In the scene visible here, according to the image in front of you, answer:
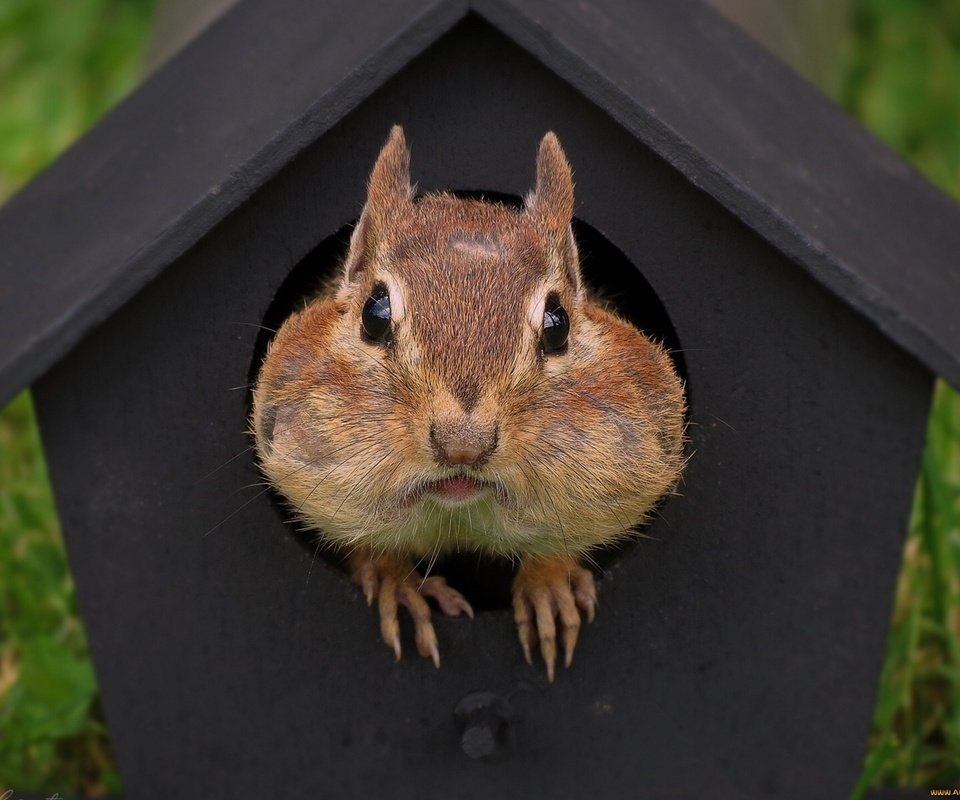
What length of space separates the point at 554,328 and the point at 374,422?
413mm

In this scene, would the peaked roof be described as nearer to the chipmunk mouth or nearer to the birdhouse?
the birdhouse

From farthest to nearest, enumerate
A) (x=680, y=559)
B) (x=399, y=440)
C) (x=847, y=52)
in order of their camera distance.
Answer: (x=847, y=52), (x=680, y=559), (x=399, y=440)

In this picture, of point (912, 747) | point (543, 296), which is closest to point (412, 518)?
point (543, 296)

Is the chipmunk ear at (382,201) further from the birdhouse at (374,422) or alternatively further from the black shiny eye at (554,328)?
the black shiny eye at (554,328)

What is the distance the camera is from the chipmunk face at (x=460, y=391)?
Answer: 2.74 metres

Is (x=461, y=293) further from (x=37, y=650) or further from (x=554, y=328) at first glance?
(x=37, y=650)

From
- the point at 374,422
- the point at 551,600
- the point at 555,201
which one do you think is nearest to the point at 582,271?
the point at 555,201

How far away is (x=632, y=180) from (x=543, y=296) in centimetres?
43

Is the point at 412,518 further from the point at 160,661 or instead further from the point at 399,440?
the point at 160,661

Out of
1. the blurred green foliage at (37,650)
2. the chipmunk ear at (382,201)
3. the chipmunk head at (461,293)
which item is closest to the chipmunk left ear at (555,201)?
the chipmunk head at (461,293)

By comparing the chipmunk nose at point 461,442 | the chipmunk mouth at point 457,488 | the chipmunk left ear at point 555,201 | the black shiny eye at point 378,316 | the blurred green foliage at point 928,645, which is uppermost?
the chipmunk left ear at point 555,201

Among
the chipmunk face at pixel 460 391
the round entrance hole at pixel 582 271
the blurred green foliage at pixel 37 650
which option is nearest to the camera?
the chipmunk face at pixel 460 391

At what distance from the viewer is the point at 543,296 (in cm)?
292

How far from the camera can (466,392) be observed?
8.82 feet
